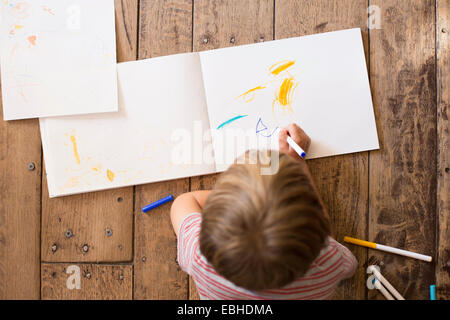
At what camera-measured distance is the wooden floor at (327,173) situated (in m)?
0.68

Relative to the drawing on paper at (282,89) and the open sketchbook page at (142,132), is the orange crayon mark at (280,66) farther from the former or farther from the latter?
the open sketchbook page at (142,132)

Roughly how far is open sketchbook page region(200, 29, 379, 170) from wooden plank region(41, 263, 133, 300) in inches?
13.1

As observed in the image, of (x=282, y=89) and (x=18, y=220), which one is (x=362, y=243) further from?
(x=18, y=220)

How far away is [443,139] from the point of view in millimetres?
681

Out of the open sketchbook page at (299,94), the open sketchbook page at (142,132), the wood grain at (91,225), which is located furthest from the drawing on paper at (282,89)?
the wood grain at (91,225)

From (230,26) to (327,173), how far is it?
36 cm

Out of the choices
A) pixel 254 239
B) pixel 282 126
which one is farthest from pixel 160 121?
pixel 254 239

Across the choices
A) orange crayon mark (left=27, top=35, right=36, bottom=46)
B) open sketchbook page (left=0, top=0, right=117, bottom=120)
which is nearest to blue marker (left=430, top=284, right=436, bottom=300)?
open sketchbook page (left=0, top=0, right=117, bottom=120)

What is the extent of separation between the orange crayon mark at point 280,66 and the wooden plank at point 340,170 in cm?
6

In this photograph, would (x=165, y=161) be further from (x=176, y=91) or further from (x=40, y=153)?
(x=40, y=153)

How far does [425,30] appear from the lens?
0.68 metres

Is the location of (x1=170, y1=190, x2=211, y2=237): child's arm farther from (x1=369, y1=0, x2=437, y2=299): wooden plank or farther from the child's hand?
(x1=369, y1=0, x2=437, y2=299): wooden plank

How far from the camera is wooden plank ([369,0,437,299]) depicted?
682 mm

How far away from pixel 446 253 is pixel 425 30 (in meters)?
0.46
